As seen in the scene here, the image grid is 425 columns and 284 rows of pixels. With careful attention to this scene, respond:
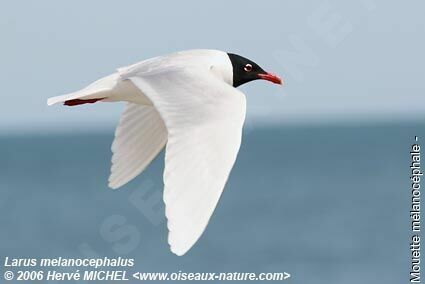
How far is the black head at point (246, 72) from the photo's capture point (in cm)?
884

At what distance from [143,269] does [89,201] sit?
1746cm

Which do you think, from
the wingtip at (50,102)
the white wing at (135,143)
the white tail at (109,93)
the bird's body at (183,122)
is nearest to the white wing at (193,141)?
the bird's body at (183,122)

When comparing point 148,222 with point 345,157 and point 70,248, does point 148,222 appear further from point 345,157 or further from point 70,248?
point 345,157

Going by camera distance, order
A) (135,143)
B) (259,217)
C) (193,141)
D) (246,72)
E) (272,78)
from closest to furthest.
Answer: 1. (193,141)
2. (135,143)
3. (246,72)
4. (272,78)
5. (259,217)

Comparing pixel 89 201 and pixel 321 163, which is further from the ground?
pixel 321 163

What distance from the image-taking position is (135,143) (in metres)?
8.74

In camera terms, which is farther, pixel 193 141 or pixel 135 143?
pixel 135 143

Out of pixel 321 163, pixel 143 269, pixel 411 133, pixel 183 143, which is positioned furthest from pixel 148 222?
pixel 411 133

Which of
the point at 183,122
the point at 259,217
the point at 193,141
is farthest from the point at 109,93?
the point at 259,217

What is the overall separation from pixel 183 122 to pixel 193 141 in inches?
7.9

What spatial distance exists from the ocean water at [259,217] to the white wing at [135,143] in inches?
12.0

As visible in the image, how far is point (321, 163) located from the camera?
55.9 metres

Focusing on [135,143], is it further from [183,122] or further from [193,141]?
[193,141]

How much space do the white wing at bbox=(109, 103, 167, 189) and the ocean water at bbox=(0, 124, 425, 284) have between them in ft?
1.00
